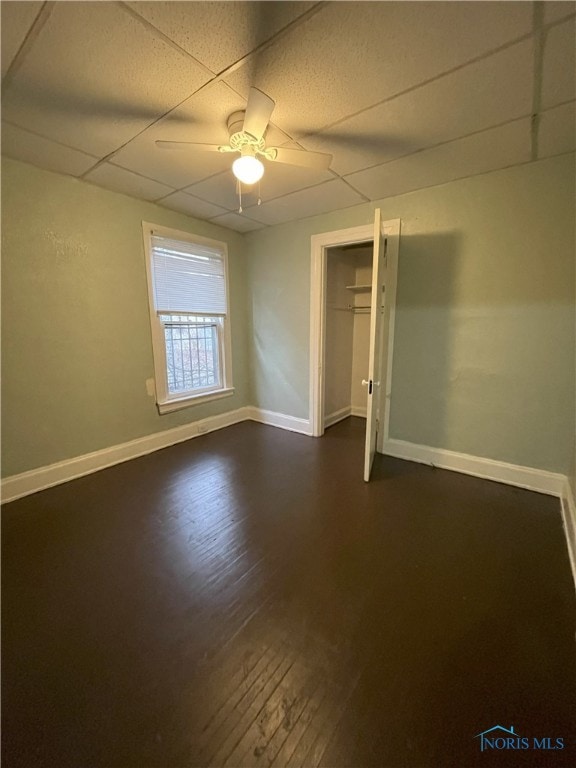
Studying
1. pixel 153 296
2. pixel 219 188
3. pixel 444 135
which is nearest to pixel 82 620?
pixel 153 296

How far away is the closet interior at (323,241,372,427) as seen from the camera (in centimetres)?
389

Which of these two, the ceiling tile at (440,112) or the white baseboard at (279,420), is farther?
the white baseboard at (279,420)

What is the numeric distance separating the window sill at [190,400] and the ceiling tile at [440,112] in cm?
262

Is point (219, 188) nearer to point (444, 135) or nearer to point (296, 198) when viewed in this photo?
point (296, 198)

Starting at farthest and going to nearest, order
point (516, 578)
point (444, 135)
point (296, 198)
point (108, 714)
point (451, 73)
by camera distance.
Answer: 1. point (296, 198)
2. point (444, 135)
3. point (516, 578)
4. point (451, 73)
5. point (108, 714)

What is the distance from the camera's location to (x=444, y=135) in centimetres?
179

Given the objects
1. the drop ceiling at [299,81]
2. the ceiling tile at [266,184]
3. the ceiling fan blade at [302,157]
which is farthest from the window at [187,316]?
the ceiling fan blade at [302,157]

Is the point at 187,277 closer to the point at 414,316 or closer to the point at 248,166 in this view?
the point at 248,166

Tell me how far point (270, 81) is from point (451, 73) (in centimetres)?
83

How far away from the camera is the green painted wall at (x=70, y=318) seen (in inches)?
85.6

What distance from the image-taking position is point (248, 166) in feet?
5.37

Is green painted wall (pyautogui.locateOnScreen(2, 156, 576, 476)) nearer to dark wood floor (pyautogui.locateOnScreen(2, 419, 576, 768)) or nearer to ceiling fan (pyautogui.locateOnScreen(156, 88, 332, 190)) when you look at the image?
dark wood floor (pyautogui.locateOnScreen(2, 419, 576, 768))

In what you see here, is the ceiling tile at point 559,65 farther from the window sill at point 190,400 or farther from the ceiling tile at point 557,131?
the window sill at point 190,400

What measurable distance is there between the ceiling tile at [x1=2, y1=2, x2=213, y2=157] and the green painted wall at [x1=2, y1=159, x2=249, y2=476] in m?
0.66
